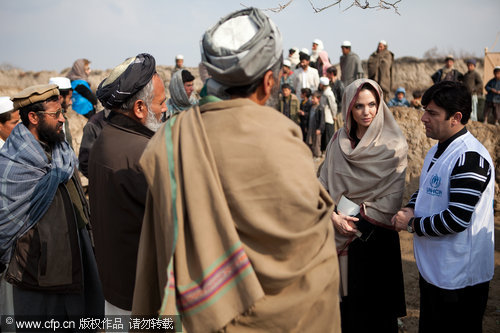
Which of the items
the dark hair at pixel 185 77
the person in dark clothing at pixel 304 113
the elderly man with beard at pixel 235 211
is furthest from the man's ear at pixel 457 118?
the person in dark clothing at pixel 304 113

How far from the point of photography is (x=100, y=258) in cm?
229

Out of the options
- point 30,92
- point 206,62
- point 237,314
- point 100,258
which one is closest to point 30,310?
point 100,258

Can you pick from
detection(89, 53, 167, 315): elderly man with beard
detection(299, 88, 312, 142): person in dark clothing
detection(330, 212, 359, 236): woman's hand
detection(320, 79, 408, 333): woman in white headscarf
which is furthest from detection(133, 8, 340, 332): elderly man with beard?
detection(299, 88, 312, 142): person in dark clothing

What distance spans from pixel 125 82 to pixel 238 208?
121 centimetres

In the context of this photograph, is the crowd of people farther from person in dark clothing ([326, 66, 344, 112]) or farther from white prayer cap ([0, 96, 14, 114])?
person in dark clothing ([326, 66, 344, 112])

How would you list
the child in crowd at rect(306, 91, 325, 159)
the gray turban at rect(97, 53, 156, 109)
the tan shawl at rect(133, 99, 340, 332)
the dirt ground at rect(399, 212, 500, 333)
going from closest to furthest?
the tan shawl at rect(133, 99, 340, 332)
the gray turban at rect(97, 53, 156, 109)
the dirt ground at rect(399, 212, 500, 333)
the child in crowd at rect(306, 91, 325, 159)

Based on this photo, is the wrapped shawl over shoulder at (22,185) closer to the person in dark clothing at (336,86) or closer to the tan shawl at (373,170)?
the tan shawl at (373,170)

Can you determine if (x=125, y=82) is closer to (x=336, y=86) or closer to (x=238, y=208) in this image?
(x=238, y=208)

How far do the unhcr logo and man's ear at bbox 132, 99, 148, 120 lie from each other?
1.90 meters

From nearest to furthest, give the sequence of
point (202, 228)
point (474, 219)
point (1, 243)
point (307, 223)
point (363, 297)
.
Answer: point (202, 228) < point (307, 223) < point (474, 219) < point (1, 243) < point (363, 297)

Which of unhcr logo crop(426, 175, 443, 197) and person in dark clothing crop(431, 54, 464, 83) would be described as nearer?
unhcr logo crop(426, 175, 443, 197)

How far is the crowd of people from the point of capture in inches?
59.7

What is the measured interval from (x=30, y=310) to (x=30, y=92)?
5.47 feet

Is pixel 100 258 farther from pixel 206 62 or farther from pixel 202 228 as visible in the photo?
pixel 206 62
